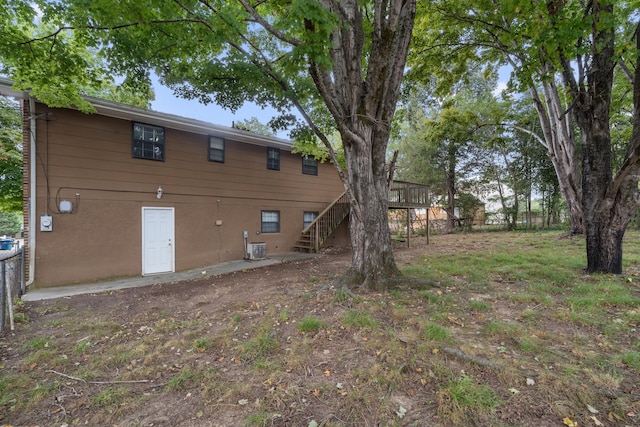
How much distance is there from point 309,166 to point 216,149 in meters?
3.88

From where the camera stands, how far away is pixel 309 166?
12.0 m

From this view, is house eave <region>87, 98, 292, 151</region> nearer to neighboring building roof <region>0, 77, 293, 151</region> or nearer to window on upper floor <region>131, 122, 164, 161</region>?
neighboring building roof <region>0, 77, 293, 151</region>

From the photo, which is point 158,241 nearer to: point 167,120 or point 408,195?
point 167,120

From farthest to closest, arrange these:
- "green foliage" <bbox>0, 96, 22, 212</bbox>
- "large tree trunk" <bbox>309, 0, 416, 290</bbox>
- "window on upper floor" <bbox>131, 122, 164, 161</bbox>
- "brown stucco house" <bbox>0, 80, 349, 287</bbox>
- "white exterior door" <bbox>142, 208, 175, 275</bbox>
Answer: "green foliage" <bbox>0, 96, 22, 212</bbox>
"white exterior door" <bbox>142, 208, 175, 275</bbox>
"window on upper floor" <bbox>131, 122, 164, 161</bbox>
"brown stucco house" <bbox>0, 80, 349, 287</bbox>
"large tree trunk" <bbox>309, 0, 416, 290</bbox>

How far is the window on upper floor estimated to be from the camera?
7.94m

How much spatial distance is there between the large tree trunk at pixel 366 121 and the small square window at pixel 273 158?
5.89 metres

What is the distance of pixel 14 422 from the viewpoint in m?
2.34

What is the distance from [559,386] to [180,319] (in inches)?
184

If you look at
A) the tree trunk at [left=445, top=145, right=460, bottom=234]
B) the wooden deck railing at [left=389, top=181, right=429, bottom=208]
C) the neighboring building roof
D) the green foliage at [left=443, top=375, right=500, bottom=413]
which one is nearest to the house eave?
the neighboring building roof

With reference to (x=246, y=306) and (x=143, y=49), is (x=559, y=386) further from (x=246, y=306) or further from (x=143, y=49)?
(x=143, y=49)

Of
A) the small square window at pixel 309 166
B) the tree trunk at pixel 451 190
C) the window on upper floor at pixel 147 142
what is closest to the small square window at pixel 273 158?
the small square window at pixel 309 166


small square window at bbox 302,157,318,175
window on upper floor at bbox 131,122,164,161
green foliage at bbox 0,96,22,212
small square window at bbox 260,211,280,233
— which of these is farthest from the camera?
small square window at bbox 302,157,318,175

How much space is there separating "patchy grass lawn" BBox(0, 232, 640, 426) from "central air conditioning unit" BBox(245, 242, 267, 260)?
4367 millimetres

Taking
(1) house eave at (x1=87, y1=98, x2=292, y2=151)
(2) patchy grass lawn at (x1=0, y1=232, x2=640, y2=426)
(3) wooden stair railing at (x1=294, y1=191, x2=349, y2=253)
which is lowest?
(2) patchy grass lawn at (x1=0, y1=232, x2=640, y2=426)
